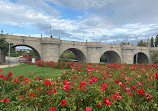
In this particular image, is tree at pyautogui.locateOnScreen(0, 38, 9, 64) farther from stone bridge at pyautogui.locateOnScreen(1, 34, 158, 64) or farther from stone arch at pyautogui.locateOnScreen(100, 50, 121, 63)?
stone arch at pyautogui.locateOnScreen(100, 50, 121, 63)

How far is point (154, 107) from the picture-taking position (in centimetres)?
219

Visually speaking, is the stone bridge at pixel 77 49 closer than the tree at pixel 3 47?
No

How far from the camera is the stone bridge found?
19.1 meters

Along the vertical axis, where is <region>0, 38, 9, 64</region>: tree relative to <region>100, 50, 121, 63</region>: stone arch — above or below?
above

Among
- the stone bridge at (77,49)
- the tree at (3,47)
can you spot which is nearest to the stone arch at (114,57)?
the stone bridge at (77,49)

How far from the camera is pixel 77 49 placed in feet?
82.3

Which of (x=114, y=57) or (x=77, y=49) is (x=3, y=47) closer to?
(x=77, y=49)

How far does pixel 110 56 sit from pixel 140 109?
34.4 m

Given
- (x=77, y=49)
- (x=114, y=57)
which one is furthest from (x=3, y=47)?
(x=114, y=57)

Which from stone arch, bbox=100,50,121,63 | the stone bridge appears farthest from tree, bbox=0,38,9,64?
stone arch, bbox=100,50,121,63

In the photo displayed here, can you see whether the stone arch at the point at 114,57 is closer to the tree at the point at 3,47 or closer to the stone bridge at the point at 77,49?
the stone bridge at the point at 77,49

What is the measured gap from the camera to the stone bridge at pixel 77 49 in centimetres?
1912

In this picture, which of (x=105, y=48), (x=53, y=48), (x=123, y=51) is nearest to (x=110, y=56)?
(x=123, y=51)

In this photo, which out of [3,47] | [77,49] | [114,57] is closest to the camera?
[3,47]
